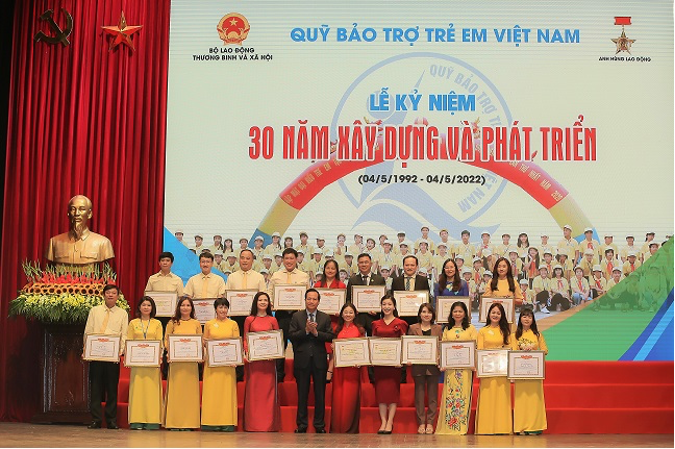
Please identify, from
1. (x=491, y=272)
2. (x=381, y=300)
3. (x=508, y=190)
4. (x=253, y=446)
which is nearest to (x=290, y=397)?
(x=381, y=300)

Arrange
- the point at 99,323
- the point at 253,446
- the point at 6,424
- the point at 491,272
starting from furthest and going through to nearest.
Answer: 1. the point at 491,272
2. the point at 6,424
3. the point at 99,323
4. the point at 253,446

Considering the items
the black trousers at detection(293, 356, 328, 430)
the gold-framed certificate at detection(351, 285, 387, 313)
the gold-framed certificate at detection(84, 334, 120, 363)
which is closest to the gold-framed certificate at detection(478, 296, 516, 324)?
the gold-framed certificate at detection(351, 285, 387, 313)

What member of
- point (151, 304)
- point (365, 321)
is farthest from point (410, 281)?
point (151, 304)

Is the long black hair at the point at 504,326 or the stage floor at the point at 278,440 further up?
the long black hair at the point at 504,326

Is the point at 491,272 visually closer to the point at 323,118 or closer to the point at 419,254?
the point at 419,254

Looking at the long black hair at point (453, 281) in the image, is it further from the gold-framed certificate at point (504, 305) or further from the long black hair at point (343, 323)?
the long black hair at point (343, 323)

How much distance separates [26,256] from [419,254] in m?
4.63

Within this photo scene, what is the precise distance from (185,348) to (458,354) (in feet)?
8.51

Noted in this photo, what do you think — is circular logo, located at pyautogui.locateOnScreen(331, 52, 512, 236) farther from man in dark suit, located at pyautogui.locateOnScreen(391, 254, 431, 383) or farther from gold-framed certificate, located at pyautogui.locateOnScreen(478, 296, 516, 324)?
gold-framed certificate, located at pyautogui.locateOnScreen(478, 296, 516, 324)

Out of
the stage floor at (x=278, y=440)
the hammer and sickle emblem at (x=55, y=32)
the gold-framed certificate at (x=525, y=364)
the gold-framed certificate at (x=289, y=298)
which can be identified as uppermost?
the hammer and sickle emblem at (x=55, y=32)

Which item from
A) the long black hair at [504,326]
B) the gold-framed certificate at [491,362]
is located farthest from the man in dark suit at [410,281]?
the gold-framed certificate at [491,362]

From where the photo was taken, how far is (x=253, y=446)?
7.44m

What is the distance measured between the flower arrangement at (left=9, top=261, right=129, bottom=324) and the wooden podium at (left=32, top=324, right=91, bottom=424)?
0.53 ft

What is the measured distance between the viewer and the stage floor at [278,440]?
7.65m
